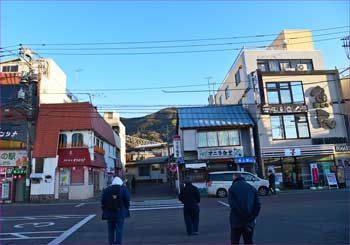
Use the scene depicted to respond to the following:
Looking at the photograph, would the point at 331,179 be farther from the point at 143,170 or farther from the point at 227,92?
the point at 143,170

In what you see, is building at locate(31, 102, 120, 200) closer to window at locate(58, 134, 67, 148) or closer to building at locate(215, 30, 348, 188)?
window at locate(58, 134, 67, 148)

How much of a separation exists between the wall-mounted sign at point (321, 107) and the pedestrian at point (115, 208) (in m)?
27.0

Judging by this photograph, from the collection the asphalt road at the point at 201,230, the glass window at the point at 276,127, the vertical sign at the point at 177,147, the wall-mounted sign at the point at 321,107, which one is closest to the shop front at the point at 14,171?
the vertical sign at the point at 177,147

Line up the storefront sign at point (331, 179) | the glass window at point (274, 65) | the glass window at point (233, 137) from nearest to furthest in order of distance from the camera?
the storefront sign at point (331, 179) → the glass window at point (233, 137) → the glass window at point (274, 65)

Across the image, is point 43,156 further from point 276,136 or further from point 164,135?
point 164,135

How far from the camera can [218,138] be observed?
30.7m

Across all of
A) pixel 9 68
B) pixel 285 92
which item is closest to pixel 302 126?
pixel 285 92

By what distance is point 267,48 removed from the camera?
3756 cm

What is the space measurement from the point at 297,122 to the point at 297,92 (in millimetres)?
2785

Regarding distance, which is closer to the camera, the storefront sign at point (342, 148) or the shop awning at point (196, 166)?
the shop awning at point (196, 166)

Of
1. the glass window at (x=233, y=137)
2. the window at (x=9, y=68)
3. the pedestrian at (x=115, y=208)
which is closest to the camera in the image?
the pedestrian at (x=115, y=208)

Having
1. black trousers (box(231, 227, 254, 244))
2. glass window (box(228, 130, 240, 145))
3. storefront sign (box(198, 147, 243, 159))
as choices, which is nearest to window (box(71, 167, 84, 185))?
storefront sign (box(198, 147, 243, 159))

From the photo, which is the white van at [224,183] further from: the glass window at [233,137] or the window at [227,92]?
the window at [227,92]

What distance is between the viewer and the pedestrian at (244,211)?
592 centimetres
